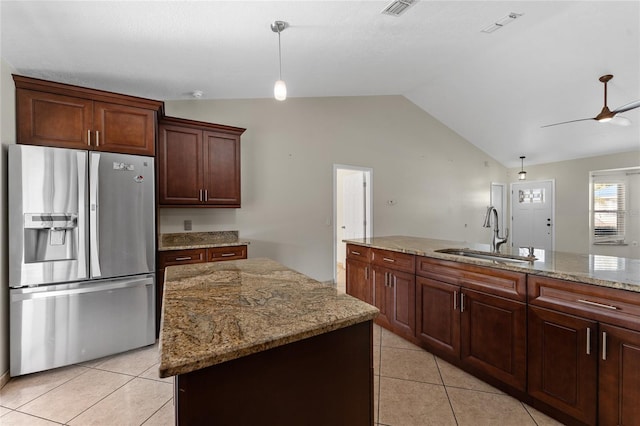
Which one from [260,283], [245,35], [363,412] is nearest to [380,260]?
[260,283]

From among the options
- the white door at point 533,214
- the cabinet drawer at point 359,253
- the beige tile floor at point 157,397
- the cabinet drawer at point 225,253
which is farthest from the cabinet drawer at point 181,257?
the white door at point 533,214

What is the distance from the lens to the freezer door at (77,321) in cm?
222

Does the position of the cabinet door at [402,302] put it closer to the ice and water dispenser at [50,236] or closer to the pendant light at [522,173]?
the ice and water dispenser at [50,236]

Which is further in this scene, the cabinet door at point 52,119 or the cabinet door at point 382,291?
the cabinet door at point 382,291

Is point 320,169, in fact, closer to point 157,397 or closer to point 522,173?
point 157,397

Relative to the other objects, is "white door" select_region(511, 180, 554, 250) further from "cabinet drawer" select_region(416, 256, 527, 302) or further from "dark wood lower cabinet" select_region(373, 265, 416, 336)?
"cabinet drawer" select_region(416, 256, 527, 302)

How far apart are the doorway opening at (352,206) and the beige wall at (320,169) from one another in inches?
5.2

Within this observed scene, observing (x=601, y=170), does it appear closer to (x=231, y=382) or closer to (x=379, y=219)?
(x=379, y=219)

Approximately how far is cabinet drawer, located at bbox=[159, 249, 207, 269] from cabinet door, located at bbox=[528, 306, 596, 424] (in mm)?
2932

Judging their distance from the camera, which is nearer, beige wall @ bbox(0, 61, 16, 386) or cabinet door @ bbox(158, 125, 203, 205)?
beige wall @ bbox(0, 61, 16, 386)

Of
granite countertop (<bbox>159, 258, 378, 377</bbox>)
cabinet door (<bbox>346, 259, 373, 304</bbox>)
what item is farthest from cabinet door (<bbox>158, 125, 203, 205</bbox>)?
cabinet door (<bbox>346, 259, 373, 304</bbox>)

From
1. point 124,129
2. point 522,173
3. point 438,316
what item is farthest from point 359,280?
point 522,173

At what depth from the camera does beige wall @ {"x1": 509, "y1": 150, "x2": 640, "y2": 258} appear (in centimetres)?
573

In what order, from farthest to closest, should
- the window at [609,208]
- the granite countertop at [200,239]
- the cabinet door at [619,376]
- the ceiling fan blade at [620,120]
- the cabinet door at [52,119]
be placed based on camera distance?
1. the window at [609,208]
2. the ceiling fan blade at [620,120]
3. the granite countertop at [200,239]
4. the cabinet door at [52,119]
5. the cabinet door at [619,376]
